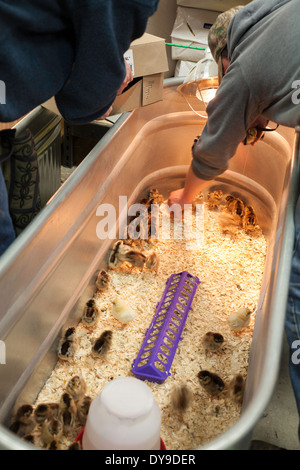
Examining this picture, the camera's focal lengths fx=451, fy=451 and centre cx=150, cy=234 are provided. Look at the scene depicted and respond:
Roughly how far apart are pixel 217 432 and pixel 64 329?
2.18 ft

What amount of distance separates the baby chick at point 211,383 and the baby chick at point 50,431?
1.77 feet

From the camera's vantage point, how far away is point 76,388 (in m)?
1.50

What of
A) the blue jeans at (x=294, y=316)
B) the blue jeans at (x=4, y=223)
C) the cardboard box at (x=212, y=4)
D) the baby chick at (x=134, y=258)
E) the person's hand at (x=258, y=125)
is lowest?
the baby chick at (x=134, y=258)

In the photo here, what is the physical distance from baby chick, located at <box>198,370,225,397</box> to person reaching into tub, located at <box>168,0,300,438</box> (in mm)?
376

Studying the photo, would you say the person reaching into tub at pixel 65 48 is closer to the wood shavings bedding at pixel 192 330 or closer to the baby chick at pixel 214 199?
the wood shavings bedding at pixel 192 330

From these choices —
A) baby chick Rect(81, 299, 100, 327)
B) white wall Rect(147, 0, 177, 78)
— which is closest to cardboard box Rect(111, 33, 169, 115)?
baby chick Rect(81, 299, 100, 327)

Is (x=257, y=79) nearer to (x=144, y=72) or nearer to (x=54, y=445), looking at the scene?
(x=144, y=72)

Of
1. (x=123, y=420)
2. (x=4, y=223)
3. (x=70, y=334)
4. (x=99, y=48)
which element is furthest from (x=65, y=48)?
(x=70, y=334)

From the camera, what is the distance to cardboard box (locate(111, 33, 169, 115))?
1858 millimetres

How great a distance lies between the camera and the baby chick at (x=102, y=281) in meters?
1.92

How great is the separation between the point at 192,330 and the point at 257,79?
1007 mm

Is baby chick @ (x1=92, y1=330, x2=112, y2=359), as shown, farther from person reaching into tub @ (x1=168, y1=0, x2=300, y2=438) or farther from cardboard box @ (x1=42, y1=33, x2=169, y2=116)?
cardboard box @ (x1=42, y1=33, x2=169, y2=116)

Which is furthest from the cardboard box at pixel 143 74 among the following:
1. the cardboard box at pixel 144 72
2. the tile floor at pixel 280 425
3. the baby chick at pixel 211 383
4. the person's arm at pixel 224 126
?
the tile floor at pixel 280 425
